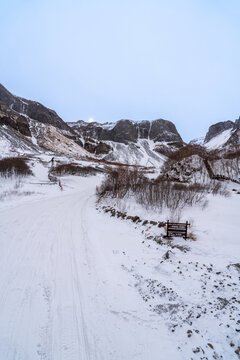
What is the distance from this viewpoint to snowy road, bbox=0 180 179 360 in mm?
2812

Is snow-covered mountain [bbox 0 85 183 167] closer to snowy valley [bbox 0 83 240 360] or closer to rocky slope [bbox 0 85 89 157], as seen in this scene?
rocky slope [bbox 0 85 89 157]

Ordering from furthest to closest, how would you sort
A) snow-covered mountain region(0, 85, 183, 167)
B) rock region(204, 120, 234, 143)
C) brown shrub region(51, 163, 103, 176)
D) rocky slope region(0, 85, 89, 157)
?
rock region(204, 120, 234, 143) → snow-covered mountain region(0, 85, 183, 167) → rocky slope region(0, 85, 89, 157) → brown shrub region(51, 163, 103, 176)

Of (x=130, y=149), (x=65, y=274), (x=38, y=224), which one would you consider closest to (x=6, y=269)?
(x=65, y=274)

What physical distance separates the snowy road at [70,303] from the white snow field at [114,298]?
0.02 meters

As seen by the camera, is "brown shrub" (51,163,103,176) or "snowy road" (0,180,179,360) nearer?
"snowy road" (0,180,179,360)

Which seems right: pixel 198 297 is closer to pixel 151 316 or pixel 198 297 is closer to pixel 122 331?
pixel 151 316

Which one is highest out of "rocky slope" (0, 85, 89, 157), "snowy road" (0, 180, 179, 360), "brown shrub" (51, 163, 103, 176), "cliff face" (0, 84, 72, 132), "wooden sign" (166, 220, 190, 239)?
"cliff face" (0, 84, 72, 132)

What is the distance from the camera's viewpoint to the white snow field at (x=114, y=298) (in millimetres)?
2836

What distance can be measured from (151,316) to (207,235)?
5571 millimetres

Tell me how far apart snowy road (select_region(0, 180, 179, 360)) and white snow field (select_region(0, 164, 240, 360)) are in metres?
0.02

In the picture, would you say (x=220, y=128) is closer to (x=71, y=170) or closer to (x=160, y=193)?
(x=71, y=170)

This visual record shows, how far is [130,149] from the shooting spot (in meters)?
110

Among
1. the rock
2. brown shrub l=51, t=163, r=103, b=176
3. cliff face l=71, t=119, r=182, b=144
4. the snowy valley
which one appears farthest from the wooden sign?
the rock

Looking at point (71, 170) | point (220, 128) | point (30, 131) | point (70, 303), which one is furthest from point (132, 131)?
point (70, 303)
